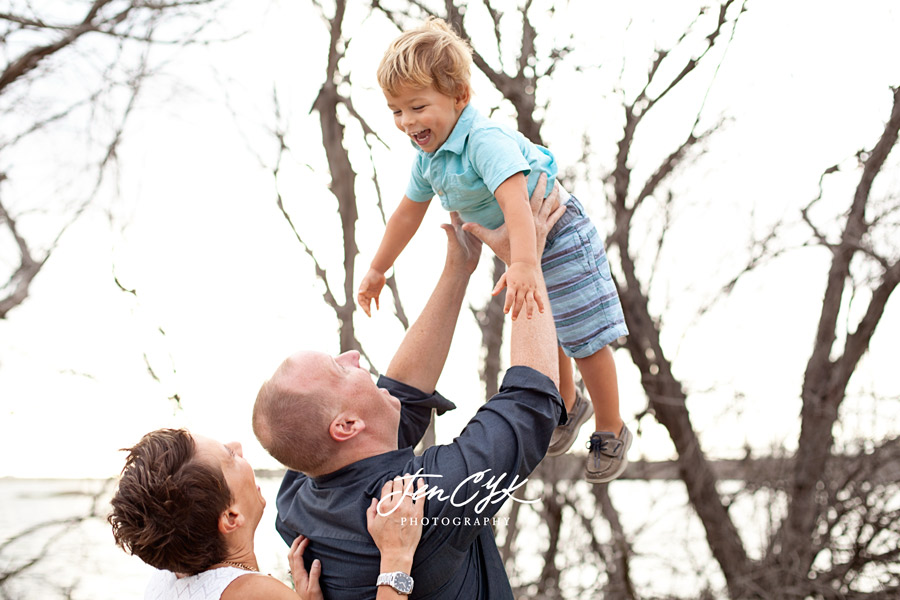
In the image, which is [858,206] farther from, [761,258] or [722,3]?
[722,3]

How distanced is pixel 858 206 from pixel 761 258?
0.58m

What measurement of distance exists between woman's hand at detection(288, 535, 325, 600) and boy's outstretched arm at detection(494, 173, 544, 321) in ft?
2.22

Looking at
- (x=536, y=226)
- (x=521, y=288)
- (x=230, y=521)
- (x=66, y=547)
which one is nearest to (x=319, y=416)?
(x=230, y=521)

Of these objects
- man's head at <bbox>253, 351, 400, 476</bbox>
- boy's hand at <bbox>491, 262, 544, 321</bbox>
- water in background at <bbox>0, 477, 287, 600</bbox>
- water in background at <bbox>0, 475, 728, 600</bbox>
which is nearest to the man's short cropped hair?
man's head at <bbox>253, 351, 400, 476</bbox>

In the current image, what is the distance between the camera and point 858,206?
468 centimetres

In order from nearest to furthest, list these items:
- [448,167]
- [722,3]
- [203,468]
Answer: [203,468], [448,167], [722,3]

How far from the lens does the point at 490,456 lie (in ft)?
5.45

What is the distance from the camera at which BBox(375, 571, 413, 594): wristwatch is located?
162 centimetres

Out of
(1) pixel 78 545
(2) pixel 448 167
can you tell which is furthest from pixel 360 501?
(1) pixel 78 545

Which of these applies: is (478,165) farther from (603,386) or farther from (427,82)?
(603,386)

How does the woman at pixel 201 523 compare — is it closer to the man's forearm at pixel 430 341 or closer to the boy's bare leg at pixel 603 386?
the man's forearm at pixel 430 341

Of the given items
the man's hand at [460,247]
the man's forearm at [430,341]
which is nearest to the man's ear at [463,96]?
the man's hand at [460,247]

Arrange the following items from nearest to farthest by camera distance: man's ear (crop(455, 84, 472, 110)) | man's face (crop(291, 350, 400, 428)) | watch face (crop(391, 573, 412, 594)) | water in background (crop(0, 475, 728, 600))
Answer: watch face (crop(391, 573, 412, 594)) → man's face (crop(291, 350, 400, 428)) → man's ear (crop(455, 84, 472, 110)) → water in background (crop(0, 475, 728, 600))

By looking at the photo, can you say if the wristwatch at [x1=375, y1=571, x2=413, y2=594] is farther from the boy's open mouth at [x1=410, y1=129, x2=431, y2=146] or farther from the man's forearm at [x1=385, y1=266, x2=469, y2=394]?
the boy's open mouth at [x1=410, y1=129, x2=431, y2=146]
